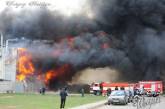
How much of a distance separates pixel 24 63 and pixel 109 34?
16.3 meters

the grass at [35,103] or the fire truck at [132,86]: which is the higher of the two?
the fire truck at [132,86]

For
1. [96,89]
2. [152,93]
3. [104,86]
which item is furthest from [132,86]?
[96,89]

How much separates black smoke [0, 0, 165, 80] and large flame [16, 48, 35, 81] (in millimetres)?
3084

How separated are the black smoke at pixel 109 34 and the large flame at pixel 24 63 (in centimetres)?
308

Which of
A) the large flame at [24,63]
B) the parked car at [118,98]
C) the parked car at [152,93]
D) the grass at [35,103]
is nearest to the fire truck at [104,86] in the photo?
the parked car at [152,93]

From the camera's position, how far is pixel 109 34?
7062 cm

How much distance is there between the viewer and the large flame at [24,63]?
228 feet

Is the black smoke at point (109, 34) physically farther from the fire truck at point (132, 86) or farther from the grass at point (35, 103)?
the grass at point (35, 103)

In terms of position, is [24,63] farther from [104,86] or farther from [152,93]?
[152,93]

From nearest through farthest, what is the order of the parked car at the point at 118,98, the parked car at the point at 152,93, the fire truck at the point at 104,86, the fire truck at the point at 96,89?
the parked car at the point at 118,98 → the parked car at the point at 152,93 → the fire truck at the point at 104,86 → the fire truck at the point at 96,89

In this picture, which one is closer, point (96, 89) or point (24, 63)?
point (96, 89)

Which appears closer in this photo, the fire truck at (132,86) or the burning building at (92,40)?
the fire truck at (132,86)

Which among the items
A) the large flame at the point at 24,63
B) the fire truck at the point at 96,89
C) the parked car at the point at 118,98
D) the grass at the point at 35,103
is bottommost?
the grass at the point at 35,103

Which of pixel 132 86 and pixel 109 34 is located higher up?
pixel 109 34
